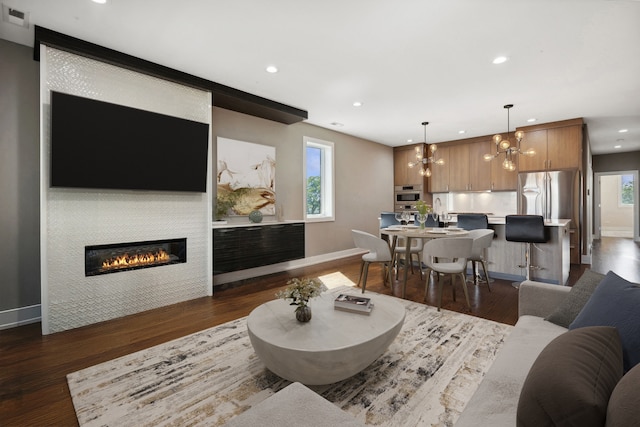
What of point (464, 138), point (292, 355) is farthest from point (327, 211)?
point (292, 355)

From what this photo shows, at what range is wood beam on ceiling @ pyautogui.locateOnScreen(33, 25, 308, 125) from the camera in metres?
2.80

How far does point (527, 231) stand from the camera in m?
3.99

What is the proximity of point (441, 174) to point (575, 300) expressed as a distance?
6.35 m

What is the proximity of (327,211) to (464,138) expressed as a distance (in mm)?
3876

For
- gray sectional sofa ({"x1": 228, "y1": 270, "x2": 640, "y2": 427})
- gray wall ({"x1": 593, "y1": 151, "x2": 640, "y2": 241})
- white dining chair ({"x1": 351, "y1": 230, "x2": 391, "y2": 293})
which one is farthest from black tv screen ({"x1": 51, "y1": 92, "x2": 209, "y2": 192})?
gray wall ({"x1": 593, "y1": 151, "x2": 640, "y2": 241})

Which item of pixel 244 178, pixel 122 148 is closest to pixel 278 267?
pixel 244 178

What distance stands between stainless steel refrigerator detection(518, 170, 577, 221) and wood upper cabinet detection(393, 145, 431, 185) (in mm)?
2241

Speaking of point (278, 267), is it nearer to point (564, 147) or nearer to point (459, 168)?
point (459, 168)

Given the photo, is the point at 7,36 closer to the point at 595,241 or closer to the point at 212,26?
the point at 212,26

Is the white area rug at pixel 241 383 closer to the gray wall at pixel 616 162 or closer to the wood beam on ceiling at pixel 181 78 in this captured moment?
the wood beam on ceiling at pixel 181 78

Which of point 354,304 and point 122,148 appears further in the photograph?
point 122,148

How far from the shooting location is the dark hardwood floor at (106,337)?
1780mm

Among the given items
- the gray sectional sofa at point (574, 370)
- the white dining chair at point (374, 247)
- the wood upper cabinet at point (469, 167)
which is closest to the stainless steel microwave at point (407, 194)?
the wood upper cabinet at point (469, 167)

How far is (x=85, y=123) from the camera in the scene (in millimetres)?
2916
